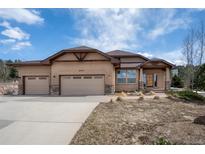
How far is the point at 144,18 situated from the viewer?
12.2 meters

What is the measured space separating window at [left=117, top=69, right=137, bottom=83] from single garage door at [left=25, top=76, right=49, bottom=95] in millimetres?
7936

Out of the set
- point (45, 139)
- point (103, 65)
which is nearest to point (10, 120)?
point (45, 139)

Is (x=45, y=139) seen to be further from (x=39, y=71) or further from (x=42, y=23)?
(x=39, y=71)

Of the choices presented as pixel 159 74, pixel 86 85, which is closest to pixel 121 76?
pixel 86 85

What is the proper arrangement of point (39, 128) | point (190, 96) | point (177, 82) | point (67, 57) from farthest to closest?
point (177, 82) < point (67, 57) < point (190, 96) < point (39, 128)

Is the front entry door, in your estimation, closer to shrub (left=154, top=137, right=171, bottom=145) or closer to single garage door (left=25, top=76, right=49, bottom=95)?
single garage door (left=25, top=76, right=49, bottom=95)

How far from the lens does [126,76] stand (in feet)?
72.2

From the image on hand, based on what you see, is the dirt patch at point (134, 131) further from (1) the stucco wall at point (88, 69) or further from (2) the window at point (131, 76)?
(2) the window at point (131, 76)

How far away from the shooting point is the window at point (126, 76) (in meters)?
21.9

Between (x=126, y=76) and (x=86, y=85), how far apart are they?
511cm

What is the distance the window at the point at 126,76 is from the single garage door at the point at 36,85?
7936mm

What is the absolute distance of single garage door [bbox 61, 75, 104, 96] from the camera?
19.3 m

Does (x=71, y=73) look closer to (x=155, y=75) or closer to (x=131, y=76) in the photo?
(x=131, y=76)
